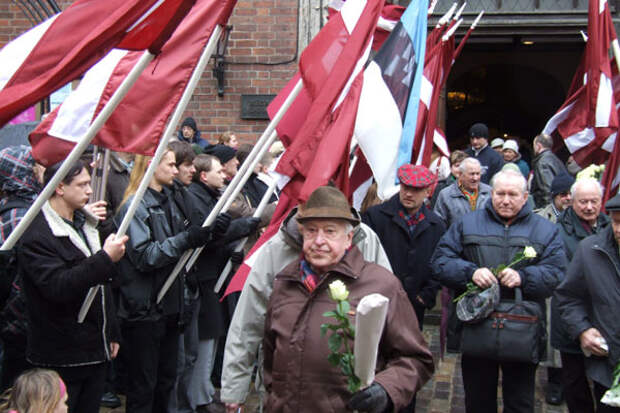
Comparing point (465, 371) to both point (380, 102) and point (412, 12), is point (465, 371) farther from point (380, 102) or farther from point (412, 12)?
point (412, 12)

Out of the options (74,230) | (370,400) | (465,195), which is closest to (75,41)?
(74,230)

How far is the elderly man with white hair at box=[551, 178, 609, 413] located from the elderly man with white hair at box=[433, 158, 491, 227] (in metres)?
1.46

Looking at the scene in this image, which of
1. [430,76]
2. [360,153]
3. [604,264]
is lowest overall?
[604,264]

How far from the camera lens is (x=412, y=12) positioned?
17.7 ft

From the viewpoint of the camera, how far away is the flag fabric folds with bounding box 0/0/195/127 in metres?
3.18

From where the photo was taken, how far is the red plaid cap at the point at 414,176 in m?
5.37

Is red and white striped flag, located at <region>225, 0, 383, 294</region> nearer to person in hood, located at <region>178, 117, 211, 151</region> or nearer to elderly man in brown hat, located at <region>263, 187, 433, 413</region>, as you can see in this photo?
elderly man in brown hat, located at <region>263, 187, 433, 413</region>

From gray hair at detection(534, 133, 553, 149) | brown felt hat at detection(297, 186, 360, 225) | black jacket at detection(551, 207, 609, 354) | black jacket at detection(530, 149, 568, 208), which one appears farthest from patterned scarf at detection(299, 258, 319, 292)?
gray hair at detection(534, 133, 553, 149)

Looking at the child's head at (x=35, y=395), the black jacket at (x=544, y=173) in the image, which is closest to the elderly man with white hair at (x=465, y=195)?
the black jacket at (x=544, y=173)

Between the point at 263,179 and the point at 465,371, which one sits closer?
the point at 465,371

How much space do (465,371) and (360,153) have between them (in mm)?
1653

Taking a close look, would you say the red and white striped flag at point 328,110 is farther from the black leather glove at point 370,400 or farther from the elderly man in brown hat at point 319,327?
the black leather glove at point 370,400

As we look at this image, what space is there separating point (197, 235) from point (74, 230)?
847 mm

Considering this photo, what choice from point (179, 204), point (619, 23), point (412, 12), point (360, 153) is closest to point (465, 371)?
point (360, 153)
